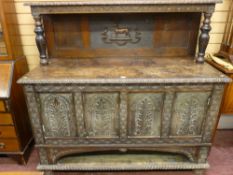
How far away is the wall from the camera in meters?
1.89

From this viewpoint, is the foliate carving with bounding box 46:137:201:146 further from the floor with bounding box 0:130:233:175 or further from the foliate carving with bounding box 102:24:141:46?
the foliate carving with bounding box 102:24:141:46

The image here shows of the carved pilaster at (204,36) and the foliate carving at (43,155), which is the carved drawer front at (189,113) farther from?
the foliate carving at (43,155)

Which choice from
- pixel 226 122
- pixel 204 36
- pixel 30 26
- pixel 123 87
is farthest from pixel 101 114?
pixel 226 122

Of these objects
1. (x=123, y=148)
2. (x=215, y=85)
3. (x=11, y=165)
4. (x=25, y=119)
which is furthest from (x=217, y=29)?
(x=11, y=165)

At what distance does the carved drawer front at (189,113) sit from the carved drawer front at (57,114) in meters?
0.79

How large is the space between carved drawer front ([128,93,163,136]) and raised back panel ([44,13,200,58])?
1.90 ft

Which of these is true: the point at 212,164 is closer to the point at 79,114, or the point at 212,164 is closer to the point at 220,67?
the point at 220,67

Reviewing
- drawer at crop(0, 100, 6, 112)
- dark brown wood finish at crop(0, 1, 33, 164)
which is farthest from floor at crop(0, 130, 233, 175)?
drawer at crop(0, 100, 6, 112)

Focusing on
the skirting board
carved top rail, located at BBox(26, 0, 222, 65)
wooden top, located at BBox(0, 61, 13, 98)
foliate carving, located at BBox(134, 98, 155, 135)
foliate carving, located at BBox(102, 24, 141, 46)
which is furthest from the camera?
the skirting board

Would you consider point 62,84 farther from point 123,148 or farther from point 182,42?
point 182,42

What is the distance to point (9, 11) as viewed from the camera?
67.9 inches

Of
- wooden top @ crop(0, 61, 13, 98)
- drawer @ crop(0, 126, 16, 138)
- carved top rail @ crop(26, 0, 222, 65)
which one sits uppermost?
carved top rail @ crop(26, 0, 222, 65)

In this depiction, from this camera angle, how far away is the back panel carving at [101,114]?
149 centimetres

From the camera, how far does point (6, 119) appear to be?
1.70 m
